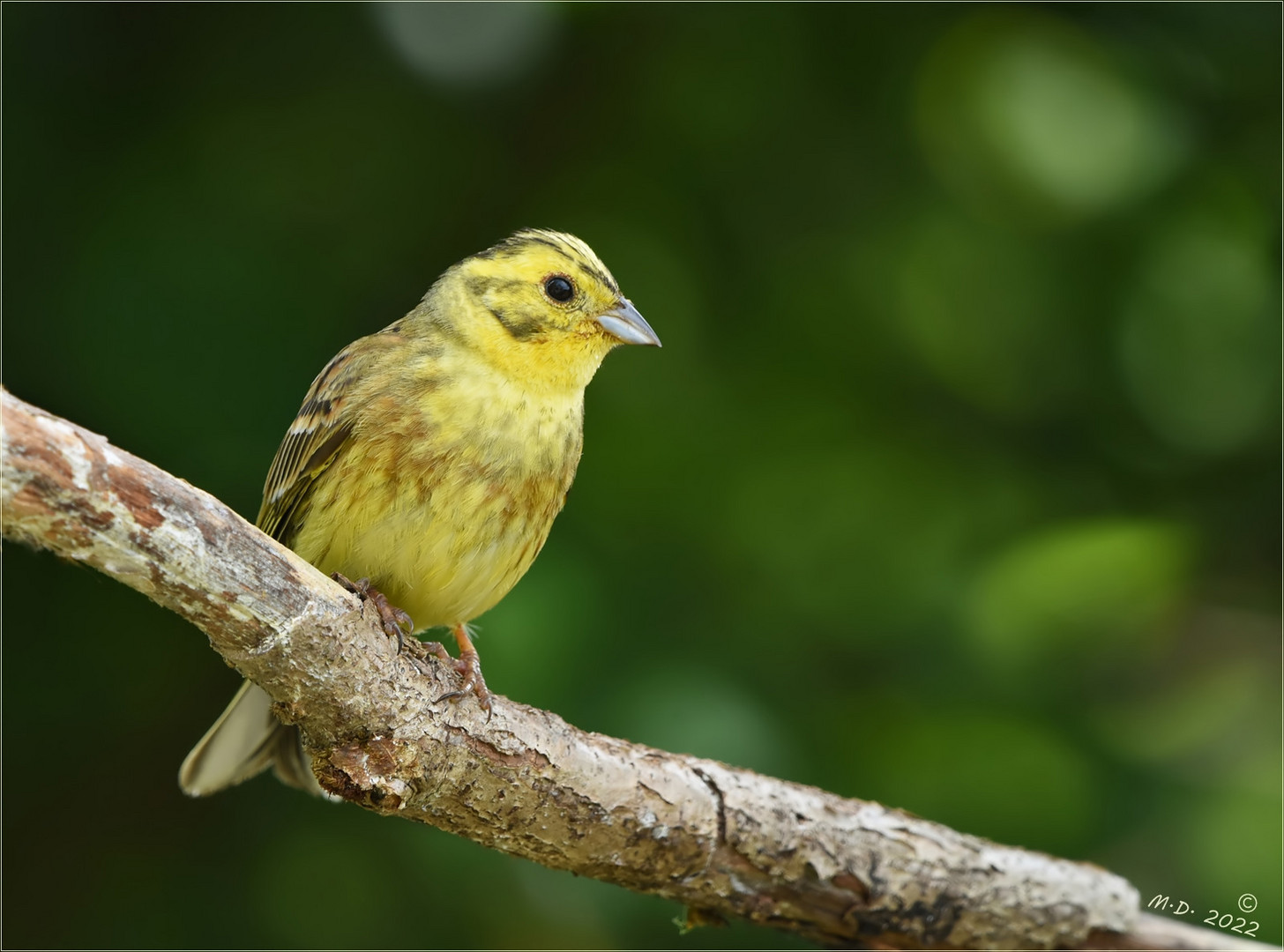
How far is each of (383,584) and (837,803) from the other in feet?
4.18

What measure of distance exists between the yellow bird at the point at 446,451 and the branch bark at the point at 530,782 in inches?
8.1

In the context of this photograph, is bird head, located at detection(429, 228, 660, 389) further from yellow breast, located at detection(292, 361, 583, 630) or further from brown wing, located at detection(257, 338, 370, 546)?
brown wing, located at detection(257, 338, 370, 546)

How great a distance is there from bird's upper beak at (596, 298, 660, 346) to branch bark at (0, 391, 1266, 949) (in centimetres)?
99

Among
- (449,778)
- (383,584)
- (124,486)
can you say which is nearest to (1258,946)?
(449,778)

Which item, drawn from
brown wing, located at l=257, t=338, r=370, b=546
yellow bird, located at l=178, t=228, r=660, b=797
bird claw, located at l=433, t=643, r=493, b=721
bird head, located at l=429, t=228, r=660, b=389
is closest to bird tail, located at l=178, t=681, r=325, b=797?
yellow bird, located at l=178, t=228, r=660, b=797

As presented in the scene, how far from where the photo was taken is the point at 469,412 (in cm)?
292

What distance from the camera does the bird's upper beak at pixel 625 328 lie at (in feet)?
10.4

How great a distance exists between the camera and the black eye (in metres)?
3.15

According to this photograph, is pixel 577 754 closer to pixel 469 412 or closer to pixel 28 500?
pixel 469 412

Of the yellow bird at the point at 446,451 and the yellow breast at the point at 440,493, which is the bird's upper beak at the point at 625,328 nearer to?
the yellow bird at the point at 446,451

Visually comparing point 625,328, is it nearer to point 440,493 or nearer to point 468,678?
point 440,493

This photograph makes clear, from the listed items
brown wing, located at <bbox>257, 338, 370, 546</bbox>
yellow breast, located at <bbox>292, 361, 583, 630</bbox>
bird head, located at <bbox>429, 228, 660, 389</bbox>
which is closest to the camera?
yellow breast, located at <bbox>292, 361, 583, 630</bbox>

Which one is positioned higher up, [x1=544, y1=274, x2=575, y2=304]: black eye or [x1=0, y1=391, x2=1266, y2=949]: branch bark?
[x1=544, y1=274, x2=575, y2=304]: black eye

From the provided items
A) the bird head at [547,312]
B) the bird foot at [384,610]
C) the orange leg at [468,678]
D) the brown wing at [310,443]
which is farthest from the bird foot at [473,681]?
the bird head at [547,312]
